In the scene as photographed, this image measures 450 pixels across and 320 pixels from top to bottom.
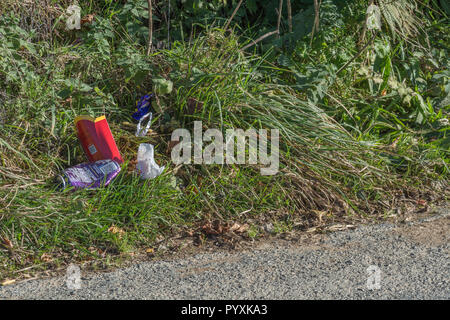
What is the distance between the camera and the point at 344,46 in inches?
198

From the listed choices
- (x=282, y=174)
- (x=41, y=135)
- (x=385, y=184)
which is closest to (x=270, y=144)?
(x=282, y=174)

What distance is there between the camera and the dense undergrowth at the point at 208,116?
12.1 feet

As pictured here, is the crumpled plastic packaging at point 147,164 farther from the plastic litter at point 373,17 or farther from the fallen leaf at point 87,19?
the plastic litter at point 373,17

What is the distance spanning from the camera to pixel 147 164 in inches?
154

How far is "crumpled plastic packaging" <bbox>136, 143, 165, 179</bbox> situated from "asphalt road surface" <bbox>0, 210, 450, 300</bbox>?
0.67m

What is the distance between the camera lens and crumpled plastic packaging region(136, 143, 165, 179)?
3.92 metres

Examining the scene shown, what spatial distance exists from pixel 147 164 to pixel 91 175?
13.7 inches

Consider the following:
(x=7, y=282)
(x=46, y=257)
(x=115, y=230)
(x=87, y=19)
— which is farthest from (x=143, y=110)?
(x=7, y=282)

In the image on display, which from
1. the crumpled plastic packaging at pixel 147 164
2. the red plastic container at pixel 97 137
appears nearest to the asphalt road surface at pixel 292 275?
the crumpled plastic packaging at pixel 147 164

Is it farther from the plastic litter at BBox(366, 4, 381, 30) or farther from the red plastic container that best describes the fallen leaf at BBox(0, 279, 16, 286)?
the plastic litter at BBox(366, 4, 381, 30)
